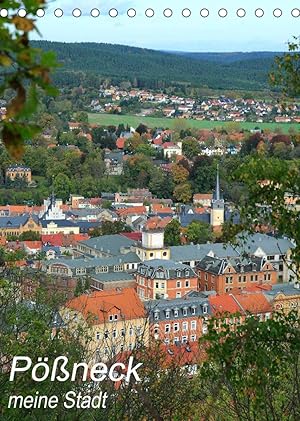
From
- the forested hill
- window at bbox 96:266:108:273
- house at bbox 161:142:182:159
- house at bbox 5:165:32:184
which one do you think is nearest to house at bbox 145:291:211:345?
window at bbox 96:266:108:273

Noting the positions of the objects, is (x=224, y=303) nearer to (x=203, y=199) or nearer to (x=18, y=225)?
(x=18, y=225)

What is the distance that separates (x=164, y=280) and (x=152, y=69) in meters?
34.4

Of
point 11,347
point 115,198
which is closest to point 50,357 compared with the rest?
point 11,347

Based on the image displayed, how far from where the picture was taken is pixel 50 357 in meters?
2.91

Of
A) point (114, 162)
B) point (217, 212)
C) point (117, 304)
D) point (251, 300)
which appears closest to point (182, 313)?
point (251, 300)

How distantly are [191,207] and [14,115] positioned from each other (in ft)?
67.3

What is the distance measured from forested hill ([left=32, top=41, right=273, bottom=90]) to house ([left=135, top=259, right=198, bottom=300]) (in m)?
28.2

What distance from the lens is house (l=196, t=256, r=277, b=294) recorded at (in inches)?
531

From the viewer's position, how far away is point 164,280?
12727 mm

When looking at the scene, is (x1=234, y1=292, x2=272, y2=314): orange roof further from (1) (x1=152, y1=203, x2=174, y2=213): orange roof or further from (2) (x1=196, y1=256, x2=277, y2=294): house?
(1) (x1=152, y1=203, x2=174, y2=213): orange roof

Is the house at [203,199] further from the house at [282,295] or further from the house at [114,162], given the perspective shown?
the house at [282,295]

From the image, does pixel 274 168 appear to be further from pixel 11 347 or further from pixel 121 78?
pixel 121 78

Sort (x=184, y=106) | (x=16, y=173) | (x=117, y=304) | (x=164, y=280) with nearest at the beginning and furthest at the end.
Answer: (x=117, y=304)
(x=164, y=280)
(x=16, y=173)
(x=184, y=106)

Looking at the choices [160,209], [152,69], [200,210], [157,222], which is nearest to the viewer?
[157,222]
